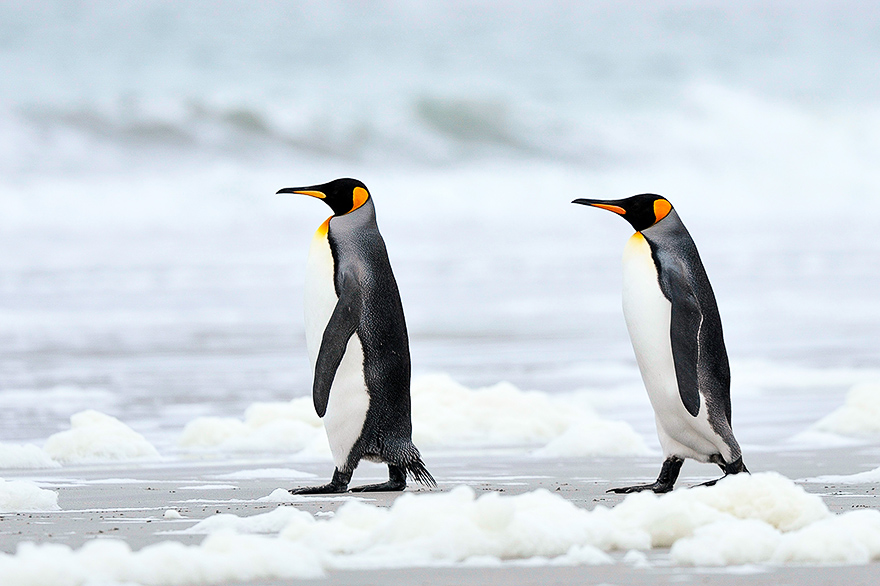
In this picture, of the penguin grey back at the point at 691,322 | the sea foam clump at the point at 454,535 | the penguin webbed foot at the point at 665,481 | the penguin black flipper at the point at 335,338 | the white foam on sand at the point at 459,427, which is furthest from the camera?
the white foam on sand at the point at 459,427

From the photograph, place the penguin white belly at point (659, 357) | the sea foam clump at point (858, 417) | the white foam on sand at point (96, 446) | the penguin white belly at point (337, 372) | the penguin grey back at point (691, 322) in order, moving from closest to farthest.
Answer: the penguin grey back at point (691, 322)
the penguin white belly at point (659, 357)
the penguin white belly at point (337, 372)
the white foam on sand at point (96, 446)
the sea foam clump at point (858, 417)

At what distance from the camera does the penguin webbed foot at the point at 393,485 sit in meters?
7.63

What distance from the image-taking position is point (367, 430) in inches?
304

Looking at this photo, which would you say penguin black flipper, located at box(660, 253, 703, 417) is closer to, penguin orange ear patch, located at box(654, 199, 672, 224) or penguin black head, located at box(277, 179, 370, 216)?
penguin orange ear patch, located at box(654, 199, 672, 224)

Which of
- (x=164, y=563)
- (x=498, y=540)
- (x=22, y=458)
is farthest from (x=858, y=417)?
(x=164, y=563)

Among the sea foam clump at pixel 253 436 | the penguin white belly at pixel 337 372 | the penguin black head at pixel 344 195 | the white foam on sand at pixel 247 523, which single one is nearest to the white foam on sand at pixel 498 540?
the white foam on sand at pixel 247 523

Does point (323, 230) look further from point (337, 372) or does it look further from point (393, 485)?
point (393, 485)

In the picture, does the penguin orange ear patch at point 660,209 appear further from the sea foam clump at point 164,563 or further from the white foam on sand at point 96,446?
the sea foam clump at point 164,563

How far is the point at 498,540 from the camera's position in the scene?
4895 mm

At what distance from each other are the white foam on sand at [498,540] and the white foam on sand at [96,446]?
3.87 m

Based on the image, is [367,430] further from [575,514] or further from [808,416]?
[808,416]

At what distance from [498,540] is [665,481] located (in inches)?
103

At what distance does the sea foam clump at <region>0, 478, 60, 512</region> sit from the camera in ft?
21.2

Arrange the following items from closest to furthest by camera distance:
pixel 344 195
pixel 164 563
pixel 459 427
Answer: pixel 164 563, pixel 344 195, pixel 459 427
